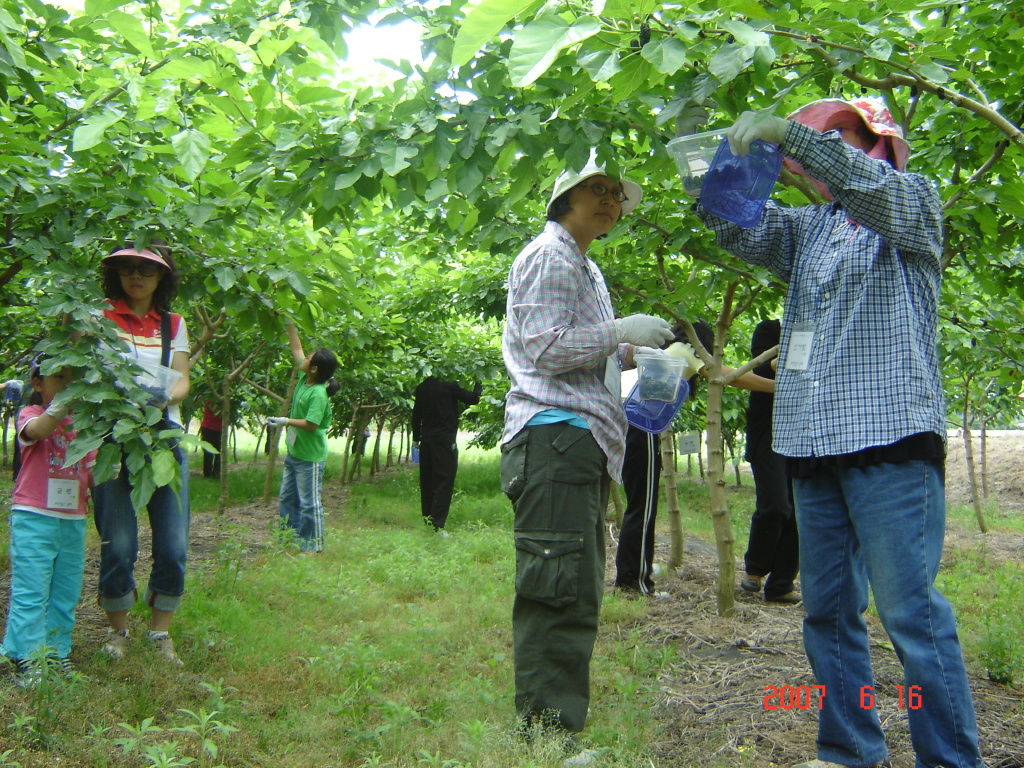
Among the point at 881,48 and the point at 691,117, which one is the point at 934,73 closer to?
the point at 881,48

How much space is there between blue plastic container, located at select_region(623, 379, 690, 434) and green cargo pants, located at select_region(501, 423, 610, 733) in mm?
921

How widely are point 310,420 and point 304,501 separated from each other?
2.23 ft

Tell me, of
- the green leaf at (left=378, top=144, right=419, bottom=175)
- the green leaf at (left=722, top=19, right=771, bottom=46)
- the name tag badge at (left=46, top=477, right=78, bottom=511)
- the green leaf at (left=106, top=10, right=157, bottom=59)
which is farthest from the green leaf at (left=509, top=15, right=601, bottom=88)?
the name tag badge at (left=46, top=477, right=78, bottom=511)

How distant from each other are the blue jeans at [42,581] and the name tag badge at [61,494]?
0.06m

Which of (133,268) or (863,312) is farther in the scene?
(133,268)

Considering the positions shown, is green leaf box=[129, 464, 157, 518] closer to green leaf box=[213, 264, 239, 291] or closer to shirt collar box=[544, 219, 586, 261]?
green leaf box=[213, 264, 239, 291]

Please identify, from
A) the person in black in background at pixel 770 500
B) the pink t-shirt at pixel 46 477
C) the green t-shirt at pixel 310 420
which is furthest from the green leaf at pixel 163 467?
the green t-shirt at pixel 310 420

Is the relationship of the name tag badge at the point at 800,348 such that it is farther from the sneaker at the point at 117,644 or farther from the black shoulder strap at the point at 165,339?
the sneaker at the point at 117,644

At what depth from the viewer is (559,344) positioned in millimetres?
2389

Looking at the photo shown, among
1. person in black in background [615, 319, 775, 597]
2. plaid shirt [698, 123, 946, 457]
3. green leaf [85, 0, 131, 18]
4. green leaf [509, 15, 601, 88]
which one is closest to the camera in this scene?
green leaf [509, 15, 601, 88]

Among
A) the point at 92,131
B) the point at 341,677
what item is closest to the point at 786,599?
the point at 341,677

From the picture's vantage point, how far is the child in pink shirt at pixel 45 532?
2861 millimetres

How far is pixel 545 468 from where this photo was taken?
242 centimetres

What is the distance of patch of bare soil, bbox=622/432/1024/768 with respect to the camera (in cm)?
254
